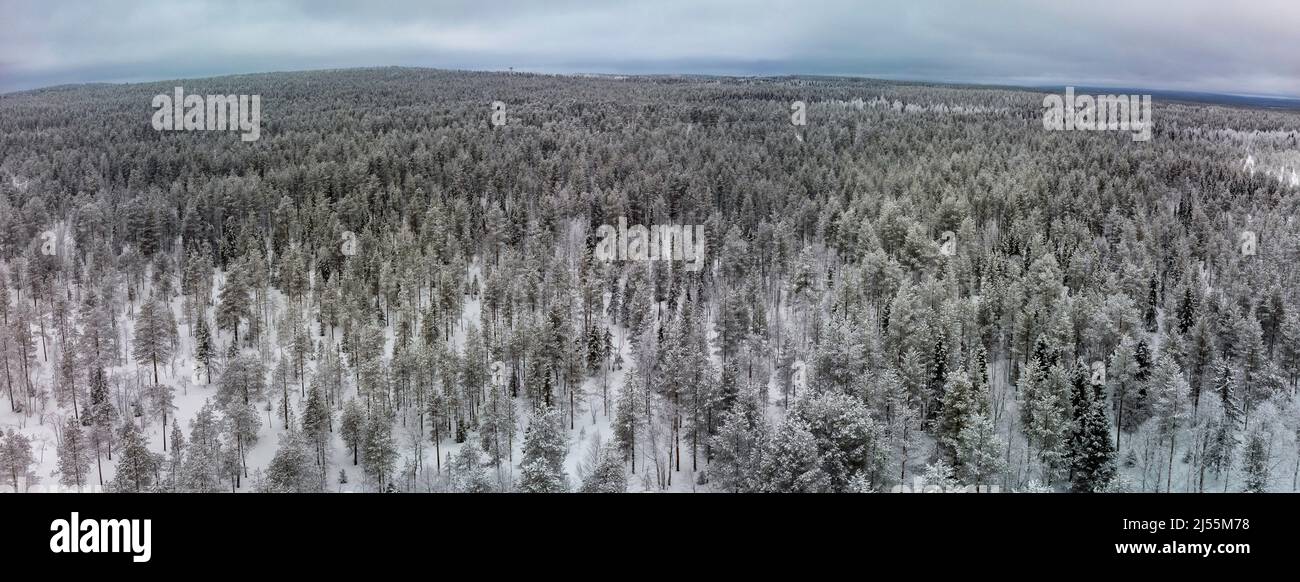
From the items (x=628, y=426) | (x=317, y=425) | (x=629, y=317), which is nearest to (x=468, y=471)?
(x=628, y=426)

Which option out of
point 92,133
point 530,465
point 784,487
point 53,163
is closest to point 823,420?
point 784,487

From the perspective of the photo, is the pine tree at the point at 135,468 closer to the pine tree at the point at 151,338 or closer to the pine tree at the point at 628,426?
the pine tree at the point at 151,338

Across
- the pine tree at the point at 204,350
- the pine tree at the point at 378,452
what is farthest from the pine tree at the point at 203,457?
the pine tree at the point at 204,350

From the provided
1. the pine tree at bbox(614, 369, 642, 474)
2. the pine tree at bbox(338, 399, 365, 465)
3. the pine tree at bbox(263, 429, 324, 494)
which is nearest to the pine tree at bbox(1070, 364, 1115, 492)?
the pine tree at bbox(614, 369, 642, 474)

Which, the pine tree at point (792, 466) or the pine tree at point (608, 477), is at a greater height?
the pine tree at point (792, 466)

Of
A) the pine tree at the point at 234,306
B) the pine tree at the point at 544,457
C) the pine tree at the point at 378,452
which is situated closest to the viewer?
the pine tree at the point at 544,457

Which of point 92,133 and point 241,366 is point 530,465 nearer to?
point 241,366
